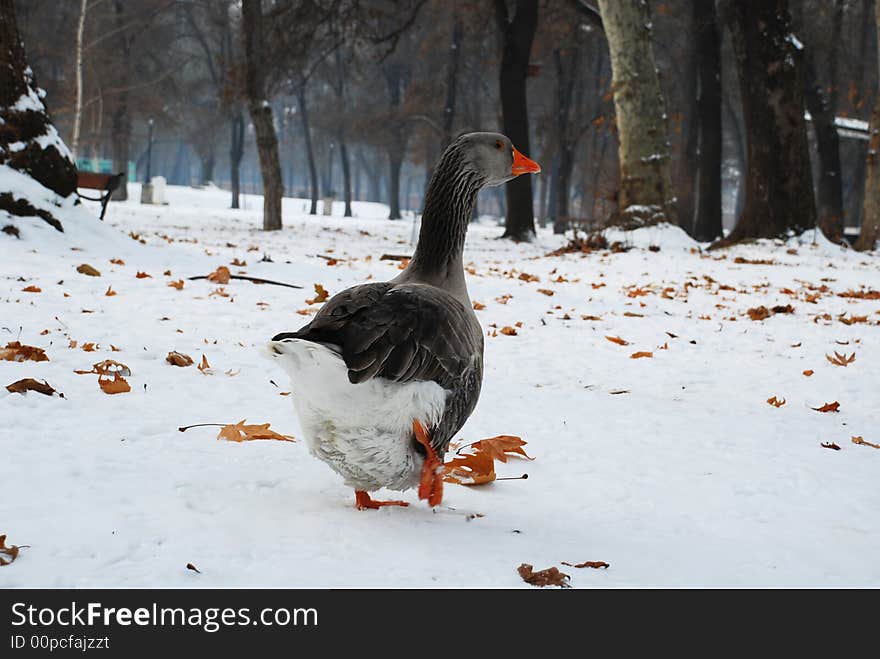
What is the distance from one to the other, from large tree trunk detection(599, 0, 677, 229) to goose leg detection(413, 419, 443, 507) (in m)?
11.3

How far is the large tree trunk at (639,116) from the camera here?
12891 mm

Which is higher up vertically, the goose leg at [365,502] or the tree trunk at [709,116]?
the tree trunk at [709,116]

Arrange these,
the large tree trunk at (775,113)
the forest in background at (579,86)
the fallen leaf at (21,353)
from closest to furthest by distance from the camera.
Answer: the fallen leaf at (21,353) → the large tree trunk at (775,113) → the forest in background at (579,86)

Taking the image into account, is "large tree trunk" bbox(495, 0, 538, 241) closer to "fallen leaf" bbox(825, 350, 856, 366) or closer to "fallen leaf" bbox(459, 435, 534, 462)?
"fallen leaf" bbox(825, 350, 856, 366)

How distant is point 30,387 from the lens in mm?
3316

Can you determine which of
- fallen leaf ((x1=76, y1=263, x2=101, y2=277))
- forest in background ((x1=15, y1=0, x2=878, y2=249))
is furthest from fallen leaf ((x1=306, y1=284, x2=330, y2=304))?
forest in background ((x1=15, y1=0, x2=878, y2=249))

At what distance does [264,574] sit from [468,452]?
1.49 metres

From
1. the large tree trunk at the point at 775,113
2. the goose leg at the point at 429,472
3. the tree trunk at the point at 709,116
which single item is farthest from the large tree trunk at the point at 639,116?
the goose leg at the point at 429,472

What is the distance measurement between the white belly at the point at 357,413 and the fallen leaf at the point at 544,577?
0.52 metres

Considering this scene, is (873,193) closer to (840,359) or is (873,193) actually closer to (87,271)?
(840,359)

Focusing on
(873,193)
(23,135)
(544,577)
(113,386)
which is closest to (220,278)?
(23,135)

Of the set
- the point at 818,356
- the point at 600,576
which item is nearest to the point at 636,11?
the point at 818,356

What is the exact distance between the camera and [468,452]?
3266 mm

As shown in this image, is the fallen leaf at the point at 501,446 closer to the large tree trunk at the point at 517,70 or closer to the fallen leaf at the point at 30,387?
the fallen leaf at the point at 30,387
